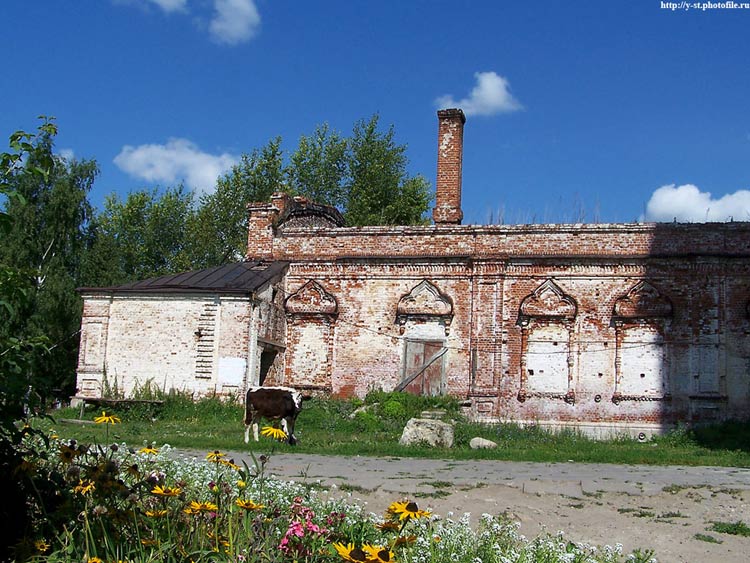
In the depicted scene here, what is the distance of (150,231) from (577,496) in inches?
1276

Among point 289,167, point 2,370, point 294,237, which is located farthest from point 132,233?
point 2,370

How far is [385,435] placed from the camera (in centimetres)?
1759

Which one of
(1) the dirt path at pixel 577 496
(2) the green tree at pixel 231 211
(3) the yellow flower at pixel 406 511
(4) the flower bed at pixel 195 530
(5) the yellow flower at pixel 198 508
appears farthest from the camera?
(2) the green tree at pixel 231 211

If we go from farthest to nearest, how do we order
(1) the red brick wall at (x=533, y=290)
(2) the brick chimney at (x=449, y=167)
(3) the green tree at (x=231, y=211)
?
(3) the green tree at (x=231, y=211) → (2) the brick chimney at (x=449, y=167) → (1) the red brick wall at (x=533, y=290)

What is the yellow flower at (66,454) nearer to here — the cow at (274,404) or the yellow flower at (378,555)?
the yellow flower at (378,555)

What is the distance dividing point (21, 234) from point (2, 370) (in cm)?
2694

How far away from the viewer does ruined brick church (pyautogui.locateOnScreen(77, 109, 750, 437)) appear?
66.5ft

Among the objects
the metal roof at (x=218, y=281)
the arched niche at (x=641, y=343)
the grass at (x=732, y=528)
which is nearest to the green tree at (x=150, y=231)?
the metal roof at (x=218, y=281)

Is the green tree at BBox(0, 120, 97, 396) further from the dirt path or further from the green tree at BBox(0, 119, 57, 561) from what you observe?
the green tree at BBox(0, 119, 57, 561)

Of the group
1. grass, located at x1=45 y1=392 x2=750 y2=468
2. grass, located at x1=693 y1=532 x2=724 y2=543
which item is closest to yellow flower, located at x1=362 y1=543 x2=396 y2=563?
grass, located at x1=693 y1=532 x2=724 y2=543

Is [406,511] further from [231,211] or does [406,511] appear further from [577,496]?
[231,211]

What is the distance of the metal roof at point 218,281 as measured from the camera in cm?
2116

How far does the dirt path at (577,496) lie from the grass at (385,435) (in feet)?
4.92

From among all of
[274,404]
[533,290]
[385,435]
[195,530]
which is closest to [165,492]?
[195,530]
